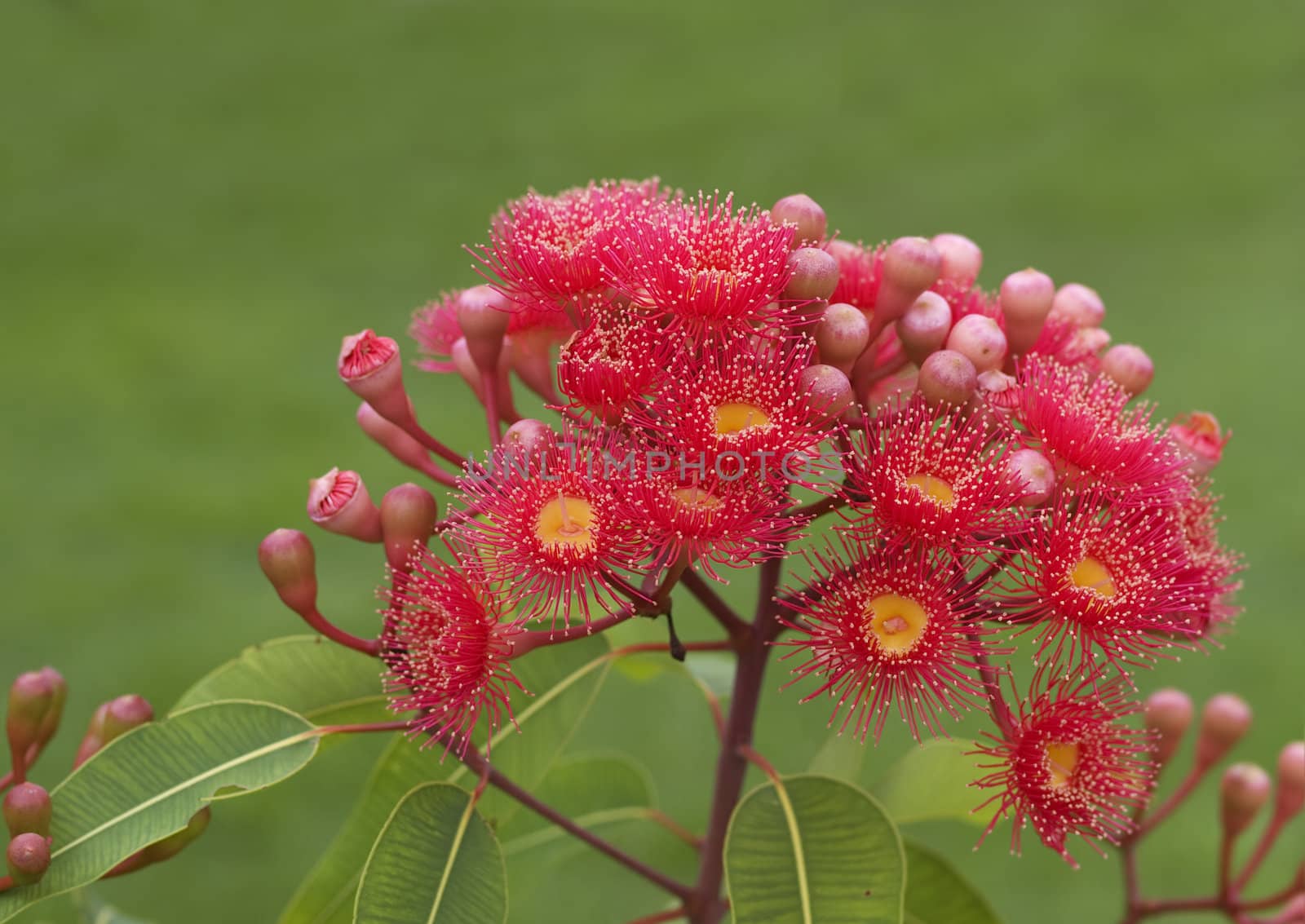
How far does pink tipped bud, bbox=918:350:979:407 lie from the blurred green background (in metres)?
1.27

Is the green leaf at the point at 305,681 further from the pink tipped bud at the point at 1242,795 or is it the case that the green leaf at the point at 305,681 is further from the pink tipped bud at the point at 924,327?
the pink tipped bud at the point at 1242,795

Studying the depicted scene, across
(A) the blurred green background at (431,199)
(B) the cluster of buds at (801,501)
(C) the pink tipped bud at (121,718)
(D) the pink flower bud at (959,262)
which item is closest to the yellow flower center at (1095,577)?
(B) the cluster of buds at (801,501)

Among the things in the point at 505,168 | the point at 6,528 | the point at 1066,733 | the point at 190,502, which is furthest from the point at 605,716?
the point at 1066,733

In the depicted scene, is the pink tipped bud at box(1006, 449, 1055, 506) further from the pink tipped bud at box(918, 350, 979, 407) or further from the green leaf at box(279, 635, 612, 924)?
the green leaf at box(279, 635, 612, 924)

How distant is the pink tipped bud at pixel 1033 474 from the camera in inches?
26.3

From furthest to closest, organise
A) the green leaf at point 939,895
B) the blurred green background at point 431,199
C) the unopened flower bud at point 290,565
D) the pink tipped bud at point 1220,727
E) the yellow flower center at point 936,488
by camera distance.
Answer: the blurred green background at point 431,199, the pink tipped bud at point 1220,727, the green leaf at point 939,895, the unopened flower bud at point 290,565, the yellow flower center at point 936,488

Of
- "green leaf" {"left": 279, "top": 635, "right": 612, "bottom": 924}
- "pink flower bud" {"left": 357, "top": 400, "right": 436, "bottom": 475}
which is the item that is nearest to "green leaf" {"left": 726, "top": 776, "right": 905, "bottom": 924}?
"green leaf" {"left": 279, "top": 635, "right": 612, "bottom": 924}

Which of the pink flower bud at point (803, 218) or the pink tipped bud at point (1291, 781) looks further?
the pink tipped bud at point (1291, 781)

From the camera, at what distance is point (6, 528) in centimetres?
206

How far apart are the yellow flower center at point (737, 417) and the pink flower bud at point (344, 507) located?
8.2 inches

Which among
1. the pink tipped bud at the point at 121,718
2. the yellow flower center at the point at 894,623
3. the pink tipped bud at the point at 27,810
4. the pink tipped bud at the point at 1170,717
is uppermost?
the yellow flower center at the point at 894,623

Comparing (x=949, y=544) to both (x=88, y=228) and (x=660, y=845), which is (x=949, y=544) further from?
(x=88, y=228)

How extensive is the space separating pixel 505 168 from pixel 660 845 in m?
1.69

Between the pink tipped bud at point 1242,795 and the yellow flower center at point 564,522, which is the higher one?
the yellow flower center at point 564,522
